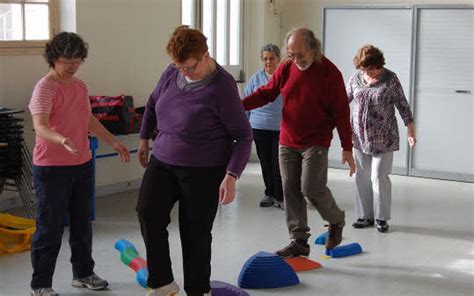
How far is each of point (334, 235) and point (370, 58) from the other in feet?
4.25

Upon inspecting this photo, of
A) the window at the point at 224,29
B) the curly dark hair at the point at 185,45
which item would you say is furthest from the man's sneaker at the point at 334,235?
the window at the point at 224,29

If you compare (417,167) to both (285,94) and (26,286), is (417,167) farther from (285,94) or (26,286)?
(26,286)

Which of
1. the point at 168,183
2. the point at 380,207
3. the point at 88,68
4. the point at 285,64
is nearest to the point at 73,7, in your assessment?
the point at 88,68

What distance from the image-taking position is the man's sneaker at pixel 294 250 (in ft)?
15.8

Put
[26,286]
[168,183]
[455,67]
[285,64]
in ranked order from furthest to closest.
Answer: [455,67] → [285,64] → [26,286] → [168,183]

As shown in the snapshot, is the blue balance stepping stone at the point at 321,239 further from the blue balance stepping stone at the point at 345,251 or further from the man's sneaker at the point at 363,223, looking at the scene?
the man's sneaker at the point at 363,223

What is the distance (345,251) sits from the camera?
16.5 feet

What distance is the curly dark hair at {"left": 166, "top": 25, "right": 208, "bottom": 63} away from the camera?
339cm

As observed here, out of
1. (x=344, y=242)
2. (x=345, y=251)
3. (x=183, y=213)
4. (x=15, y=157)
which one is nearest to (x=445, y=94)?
(x=344, y=242)

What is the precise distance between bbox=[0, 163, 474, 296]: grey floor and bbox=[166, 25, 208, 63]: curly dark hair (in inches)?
57.3

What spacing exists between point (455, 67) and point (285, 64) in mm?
3647

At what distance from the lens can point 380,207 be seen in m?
5.68

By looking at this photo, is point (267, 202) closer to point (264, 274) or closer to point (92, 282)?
point (264, 274)

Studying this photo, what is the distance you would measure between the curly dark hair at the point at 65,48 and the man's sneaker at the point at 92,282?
1151mm
